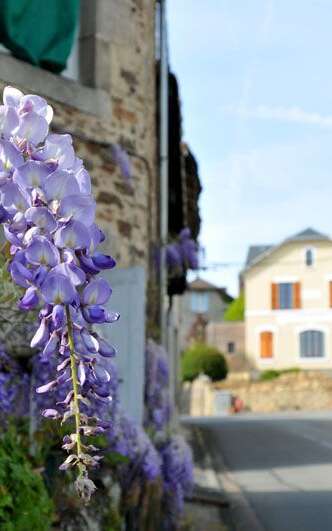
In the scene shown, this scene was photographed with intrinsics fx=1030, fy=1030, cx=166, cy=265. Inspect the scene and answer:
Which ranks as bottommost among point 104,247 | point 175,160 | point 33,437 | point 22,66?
point 33,437

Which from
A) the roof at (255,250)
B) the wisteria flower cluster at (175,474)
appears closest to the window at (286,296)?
the roof at (255,250)

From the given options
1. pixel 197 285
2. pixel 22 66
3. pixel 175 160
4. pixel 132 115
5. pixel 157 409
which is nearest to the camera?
pixel 22 66

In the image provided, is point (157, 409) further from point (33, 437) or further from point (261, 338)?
point (261, 338)

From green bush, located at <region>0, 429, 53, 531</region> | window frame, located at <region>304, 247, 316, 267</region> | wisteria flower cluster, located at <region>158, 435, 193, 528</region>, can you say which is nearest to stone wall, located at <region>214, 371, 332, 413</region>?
window frame, located at <region>304, 247, 316, 267</region>

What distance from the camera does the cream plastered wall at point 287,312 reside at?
159 feet

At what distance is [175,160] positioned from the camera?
11797 millimetres

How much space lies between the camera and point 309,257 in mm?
49906

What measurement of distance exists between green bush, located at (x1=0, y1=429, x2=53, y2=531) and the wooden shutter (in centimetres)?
4603

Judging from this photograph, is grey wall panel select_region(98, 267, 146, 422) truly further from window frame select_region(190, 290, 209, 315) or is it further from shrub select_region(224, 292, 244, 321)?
window frame select_region(190, 290, 209, 315)

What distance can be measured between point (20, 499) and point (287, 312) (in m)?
46.4

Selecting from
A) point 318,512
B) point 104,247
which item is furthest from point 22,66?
point 318,512

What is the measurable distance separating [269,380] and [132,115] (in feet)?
120

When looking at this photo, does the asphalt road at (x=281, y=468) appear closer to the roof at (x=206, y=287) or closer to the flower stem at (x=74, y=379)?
the flower stem at (x=74, y=379)

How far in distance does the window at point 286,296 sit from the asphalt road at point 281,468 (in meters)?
27.5
